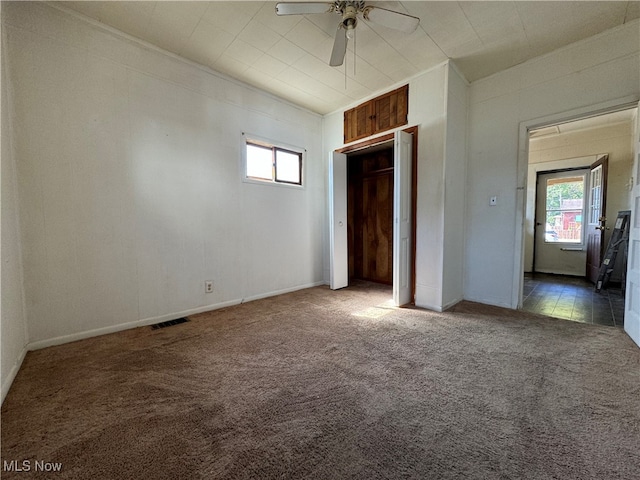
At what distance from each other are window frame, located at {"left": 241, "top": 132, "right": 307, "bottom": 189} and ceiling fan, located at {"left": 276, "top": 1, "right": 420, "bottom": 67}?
1636 mm

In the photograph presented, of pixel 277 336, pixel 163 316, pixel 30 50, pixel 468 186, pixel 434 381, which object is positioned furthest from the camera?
pixel 468 186

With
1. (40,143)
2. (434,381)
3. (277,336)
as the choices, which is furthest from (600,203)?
(40,143)

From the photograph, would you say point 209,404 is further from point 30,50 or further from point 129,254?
point 30,50

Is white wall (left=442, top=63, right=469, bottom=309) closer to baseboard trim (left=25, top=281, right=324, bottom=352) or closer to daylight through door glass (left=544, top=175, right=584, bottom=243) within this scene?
baseboard trim (left=25, top=281, right=324, bottom=352)

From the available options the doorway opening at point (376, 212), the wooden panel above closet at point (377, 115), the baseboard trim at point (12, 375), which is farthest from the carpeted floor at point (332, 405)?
the wooden panel above closet at point (377, 115)

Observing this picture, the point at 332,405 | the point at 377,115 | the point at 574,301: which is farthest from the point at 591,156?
the point at 332,405

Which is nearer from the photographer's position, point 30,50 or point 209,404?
point 209,404

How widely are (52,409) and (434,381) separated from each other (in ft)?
Result: 7.32

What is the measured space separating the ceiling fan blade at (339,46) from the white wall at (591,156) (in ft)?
16.2

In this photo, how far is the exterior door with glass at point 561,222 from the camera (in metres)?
4.99

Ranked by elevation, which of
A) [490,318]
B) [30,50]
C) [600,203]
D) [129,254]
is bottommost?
[490,318]

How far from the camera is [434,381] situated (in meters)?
1.65

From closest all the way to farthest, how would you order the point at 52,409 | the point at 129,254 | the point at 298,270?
the point at 52,409
the point at 129,254
the point at 298,270

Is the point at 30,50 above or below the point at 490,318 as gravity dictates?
above
